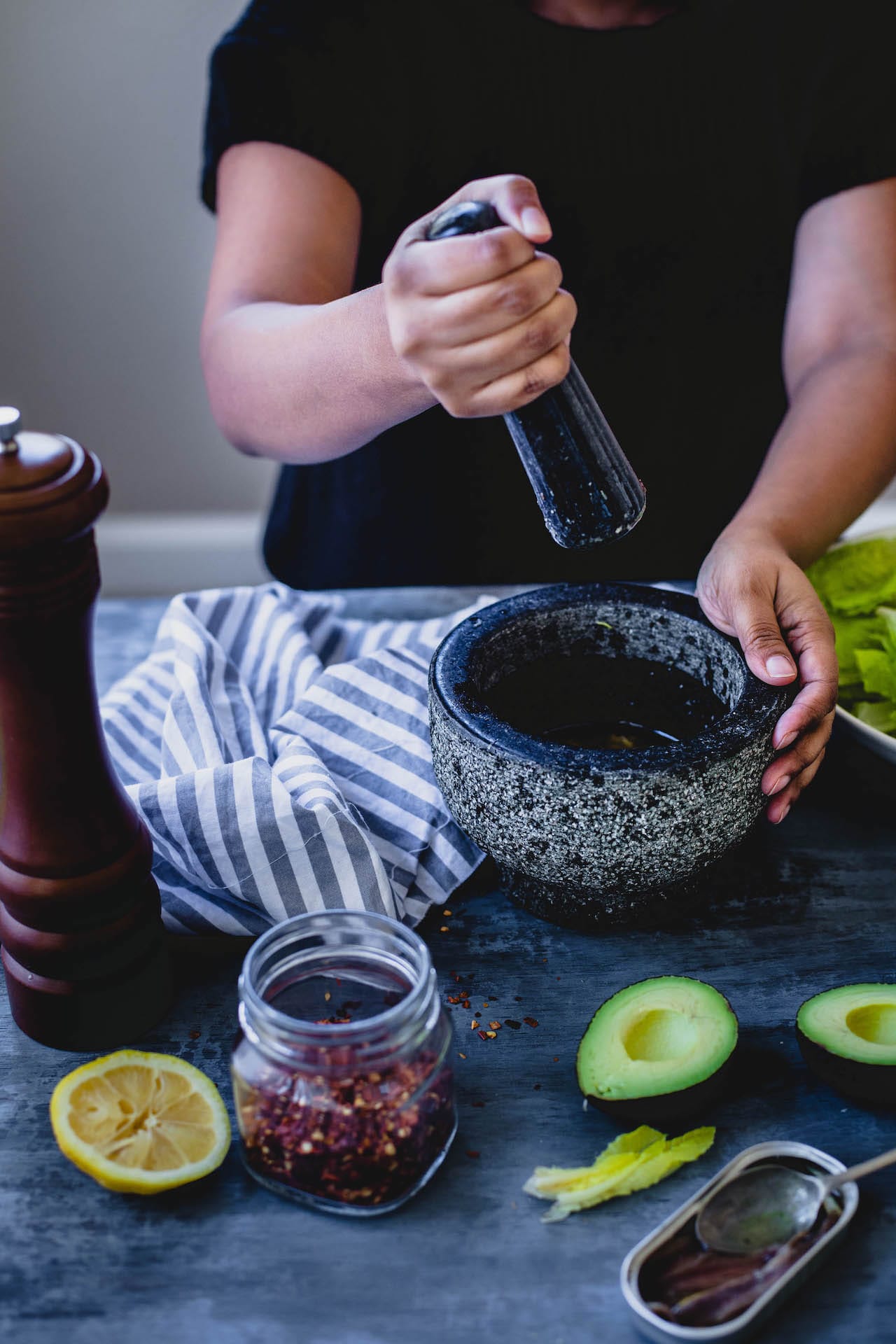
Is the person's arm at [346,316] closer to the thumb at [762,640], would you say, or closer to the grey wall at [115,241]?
the thumb at [762,640]

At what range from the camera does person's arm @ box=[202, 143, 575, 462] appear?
0.76 m

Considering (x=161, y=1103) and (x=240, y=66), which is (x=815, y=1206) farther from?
(x=240, y=66)

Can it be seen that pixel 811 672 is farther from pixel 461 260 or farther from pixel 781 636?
pixel 461 260

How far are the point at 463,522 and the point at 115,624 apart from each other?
0.53 m

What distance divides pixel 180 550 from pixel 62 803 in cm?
222

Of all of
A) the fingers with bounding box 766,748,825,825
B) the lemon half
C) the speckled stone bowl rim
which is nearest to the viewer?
the lemon half

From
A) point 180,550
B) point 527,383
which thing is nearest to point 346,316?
point 527,383

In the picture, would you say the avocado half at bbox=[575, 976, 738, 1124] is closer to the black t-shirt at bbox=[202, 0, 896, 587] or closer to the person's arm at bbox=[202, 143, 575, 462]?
the person's arm at bbox=[202, 143, 575, 462]

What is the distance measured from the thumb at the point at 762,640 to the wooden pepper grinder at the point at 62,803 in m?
0.50

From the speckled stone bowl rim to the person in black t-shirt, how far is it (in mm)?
44

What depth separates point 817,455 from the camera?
1317 millimetres

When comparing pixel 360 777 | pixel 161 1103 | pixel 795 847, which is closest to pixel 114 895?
pixel 161 1103

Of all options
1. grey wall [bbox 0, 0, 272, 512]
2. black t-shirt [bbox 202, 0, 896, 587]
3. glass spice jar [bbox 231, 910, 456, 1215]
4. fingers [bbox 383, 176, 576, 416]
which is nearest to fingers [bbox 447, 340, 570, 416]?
fingers [bbox 383, 176, 576, 416]

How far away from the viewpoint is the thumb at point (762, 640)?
912 millimetres
